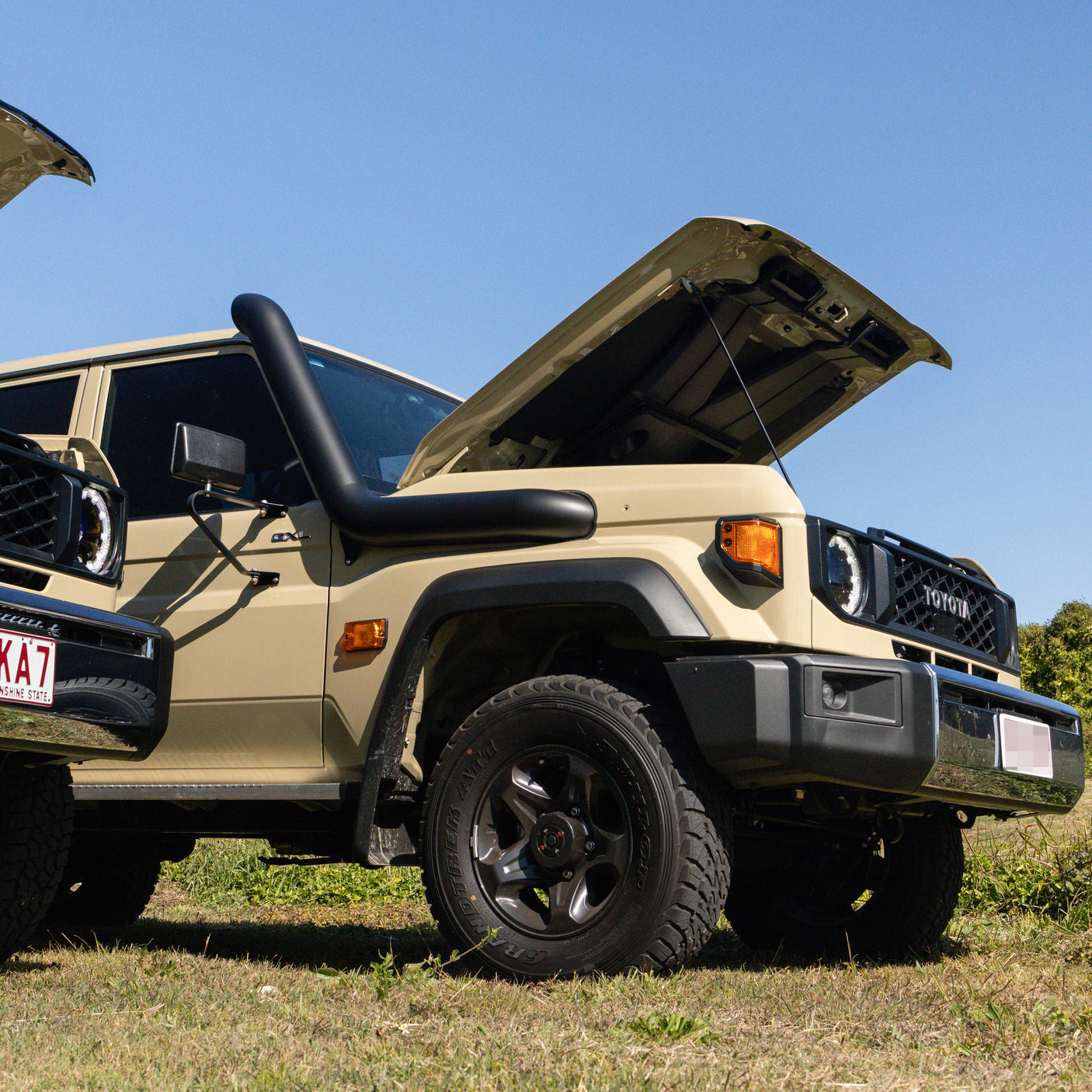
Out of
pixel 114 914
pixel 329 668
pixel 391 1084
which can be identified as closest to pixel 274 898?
pixel 114 914

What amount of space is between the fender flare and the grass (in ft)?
2.05

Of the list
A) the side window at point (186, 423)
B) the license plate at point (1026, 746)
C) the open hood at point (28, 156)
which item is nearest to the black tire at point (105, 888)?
the side window at point (186, 423)

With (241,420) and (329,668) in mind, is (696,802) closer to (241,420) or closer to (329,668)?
(329,668)

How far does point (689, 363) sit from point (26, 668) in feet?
7.39

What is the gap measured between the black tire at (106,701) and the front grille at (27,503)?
0.40m

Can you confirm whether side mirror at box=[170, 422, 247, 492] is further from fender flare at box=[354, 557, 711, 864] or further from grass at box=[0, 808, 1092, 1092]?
grass at box=[0, 808, 1092, 1092]

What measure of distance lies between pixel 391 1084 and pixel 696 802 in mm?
1324

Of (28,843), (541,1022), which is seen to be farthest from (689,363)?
(28,843)

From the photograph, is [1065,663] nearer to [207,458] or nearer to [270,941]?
[270,941]

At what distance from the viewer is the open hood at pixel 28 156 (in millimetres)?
3881

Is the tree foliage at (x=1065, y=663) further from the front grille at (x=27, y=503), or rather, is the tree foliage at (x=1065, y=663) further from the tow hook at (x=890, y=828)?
the front grille at (x=27, y=503)

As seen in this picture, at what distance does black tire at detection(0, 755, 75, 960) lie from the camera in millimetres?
3469

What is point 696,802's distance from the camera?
3250 mm

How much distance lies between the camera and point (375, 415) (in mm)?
4508
